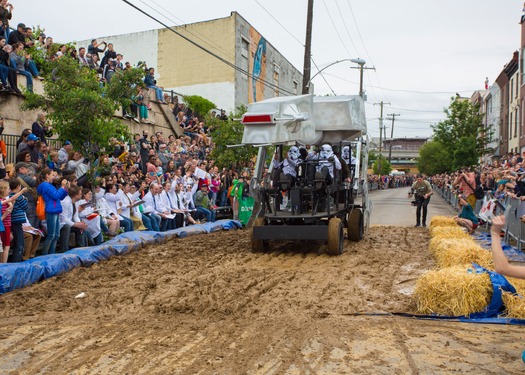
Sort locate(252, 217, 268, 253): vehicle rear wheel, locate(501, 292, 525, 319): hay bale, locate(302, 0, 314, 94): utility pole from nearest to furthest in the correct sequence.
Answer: locate(501, 292, 525, 319): hay bale → locate(252, 217, 268, 253): vehicle rear wheel → locate(302, 0, 314, 94): utility pole

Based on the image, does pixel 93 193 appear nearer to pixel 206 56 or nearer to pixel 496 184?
pixel 496 184

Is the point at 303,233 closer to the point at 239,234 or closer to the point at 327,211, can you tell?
the point at 327,211

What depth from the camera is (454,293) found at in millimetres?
6410

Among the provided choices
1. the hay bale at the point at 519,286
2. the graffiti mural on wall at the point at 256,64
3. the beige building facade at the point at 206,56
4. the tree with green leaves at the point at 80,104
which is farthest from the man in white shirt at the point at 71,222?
the graffiti mural on wall at the point at 256,64

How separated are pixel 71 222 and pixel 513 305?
8175 millimetres

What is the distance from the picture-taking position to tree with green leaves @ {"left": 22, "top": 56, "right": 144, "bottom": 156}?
1213 centimetres

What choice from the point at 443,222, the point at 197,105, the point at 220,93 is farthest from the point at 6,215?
the point at 220,93

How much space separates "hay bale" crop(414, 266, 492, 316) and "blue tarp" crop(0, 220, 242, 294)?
5612 mm

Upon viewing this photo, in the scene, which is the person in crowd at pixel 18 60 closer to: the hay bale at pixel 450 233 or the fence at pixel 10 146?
the fence at pixel 10 146

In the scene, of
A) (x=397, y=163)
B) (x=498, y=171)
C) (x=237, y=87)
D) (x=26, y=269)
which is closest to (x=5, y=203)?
(x=26, y=269)

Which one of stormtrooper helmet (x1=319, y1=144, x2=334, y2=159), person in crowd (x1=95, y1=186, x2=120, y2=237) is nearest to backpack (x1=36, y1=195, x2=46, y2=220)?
person in crowd (x1=95, y1=186, x2=120, y2=237)

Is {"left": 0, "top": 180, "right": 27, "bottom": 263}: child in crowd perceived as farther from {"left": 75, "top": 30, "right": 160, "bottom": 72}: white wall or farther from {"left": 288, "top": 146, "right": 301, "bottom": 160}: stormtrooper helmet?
{"left": 75, "top": 30, "right": 160, "bottom": 72}: white wall

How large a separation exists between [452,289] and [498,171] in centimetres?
1322

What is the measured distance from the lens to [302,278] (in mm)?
8648
